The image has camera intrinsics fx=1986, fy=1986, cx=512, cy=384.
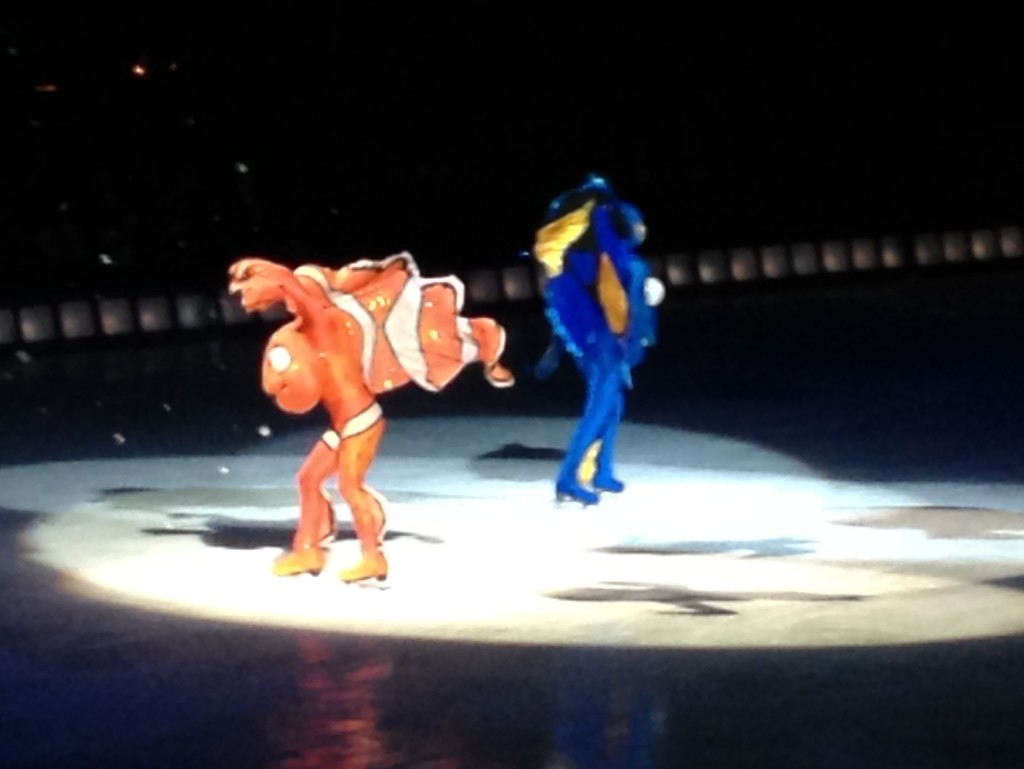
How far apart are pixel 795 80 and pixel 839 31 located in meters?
0.68

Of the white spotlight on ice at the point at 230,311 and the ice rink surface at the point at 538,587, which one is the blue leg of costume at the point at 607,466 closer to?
the ice rink surface at the point at 538,587

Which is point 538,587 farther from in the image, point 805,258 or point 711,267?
point 805,258

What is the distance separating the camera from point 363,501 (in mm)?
7512

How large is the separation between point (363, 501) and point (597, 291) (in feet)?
6.91

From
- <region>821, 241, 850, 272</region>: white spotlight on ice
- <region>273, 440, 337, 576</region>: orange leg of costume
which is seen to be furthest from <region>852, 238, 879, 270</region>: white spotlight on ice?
<region>273, 440, 337, 576</region>: orange leg of costume

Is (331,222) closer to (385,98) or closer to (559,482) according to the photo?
(385,98)

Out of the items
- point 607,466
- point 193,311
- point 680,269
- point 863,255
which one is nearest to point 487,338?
point 607,466

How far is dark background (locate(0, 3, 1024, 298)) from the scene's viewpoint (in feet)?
60.6

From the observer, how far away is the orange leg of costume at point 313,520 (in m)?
7.61

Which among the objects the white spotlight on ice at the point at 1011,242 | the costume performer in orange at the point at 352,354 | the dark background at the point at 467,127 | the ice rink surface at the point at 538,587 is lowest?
the ice rink surface at the point at 538,587

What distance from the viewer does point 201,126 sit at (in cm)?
1925

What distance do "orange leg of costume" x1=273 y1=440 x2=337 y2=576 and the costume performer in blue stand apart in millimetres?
1894

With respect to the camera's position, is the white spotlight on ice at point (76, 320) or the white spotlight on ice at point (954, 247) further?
the white spotlight on ice at point (954, 247)

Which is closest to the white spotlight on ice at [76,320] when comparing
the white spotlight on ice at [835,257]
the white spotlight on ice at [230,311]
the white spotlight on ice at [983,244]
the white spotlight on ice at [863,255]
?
the white spotlight on ice at [230,311]
